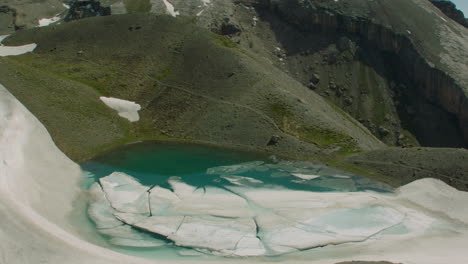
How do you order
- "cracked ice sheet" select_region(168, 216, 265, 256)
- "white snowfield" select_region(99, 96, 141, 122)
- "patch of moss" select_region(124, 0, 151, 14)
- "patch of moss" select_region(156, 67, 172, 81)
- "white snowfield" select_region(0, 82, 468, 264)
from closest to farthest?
"white snowfield" select_region(0, 82, 468, 264) < "cracked ice sheet" select_region(168, 216, 265, 256) < "white snowfield" select_region(99, 96, 141, 122) < "patch of moss" select_region(156, 67, 172, 81) < "patch of moss" select_region(124, 0, 151, 14)

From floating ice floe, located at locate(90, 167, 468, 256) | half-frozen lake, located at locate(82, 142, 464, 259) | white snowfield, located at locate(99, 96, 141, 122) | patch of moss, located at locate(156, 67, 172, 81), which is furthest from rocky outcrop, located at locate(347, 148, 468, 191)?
patch of moss, located at locate(156, 67, 172, 81)

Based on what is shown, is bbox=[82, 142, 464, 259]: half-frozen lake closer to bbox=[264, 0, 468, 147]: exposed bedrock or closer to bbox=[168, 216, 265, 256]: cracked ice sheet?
bbox=[168, 216, 265, 256]: cracked ice sheet

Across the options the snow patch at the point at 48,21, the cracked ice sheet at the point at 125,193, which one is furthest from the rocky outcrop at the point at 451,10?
the cracked ice sheet at the point at 125,193

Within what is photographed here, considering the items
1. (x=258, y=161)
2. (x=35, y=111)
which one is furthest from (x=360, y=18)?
(x=35, y=111)

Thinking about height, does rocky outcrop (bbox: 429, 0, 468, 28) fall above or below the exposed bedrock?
above

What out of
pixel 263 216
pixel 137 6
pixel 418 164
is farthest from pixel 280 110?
pixel 137 6

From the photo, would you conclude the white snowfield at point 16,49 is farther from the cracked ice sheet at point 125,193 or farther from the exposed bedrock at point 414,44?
the exposed bedrock at point 414,44

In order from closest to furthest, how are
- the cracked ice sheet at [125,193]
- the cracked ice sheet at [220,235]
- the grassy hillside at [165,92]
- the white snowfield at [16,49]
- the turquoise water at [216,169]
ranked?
the cracked ice sheet at [220,235] → the cracked ice sheet at [125,193] → the turquoise water at [216,169] → the grassy hillside at [165,92] → the white snowfield at [16,49]

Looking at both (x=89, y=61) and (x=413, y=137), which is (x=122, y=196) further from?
(x=413, y=137)
